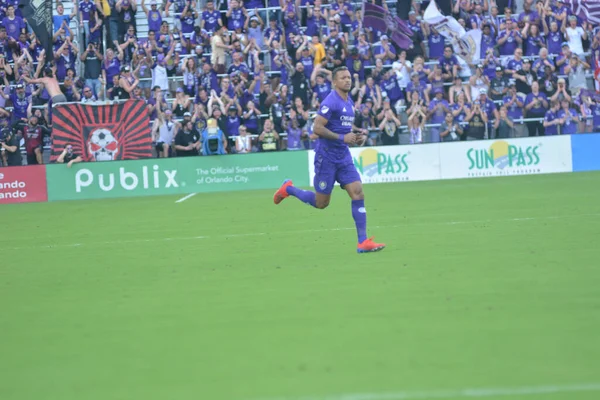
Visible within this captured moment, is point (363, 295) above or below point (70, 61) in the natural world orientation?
below

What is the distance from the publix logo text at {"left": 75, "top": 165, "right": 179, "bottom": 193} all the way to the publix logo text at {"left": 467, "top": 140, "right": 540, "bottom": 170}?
778 cm

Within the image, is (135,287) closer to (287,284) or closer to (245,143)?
(287,284)

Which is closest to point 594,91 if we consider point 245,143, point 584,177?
point 584,177

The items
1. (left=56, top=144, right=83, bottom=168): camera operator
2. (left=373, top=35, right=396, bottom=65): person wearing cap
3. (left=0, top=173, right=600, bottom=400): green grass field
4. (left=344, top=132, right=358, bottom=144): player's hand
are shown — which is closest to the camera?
(left=0, top=173, right=600, bottom=400): green grass field

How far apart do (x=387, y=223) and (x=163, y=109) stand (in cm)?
1340

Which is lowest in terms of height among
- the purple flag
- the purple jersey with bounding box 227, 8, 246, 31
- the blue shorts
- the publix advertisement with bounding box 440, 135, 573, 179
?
the publix advertisement with bounding box 440, 135, 573, 179

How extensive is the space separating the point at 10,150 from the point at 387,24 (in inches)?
445

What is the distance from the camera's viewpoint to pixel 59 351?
6516 mm

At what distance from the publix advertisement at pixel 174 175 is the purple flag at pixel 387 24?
554 cm

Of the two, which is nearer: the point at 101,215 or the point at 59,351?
the point at 59,351

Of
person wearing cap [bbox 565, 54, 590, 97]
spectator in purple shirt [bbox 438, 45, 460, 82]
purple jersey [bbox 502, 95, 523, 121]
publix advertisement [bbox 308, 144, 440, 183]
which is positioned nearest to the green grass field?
publix advertisement [bbox 308, 144, 440, 183]

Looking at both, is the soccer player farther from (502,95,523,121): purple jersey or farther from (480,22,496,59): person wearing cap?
(480,22,496,59): person wearing cap

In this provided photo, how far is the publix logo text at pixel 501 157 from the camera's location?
25.0 m

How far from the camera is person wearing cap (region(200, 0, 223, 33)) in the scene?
28.5 m
